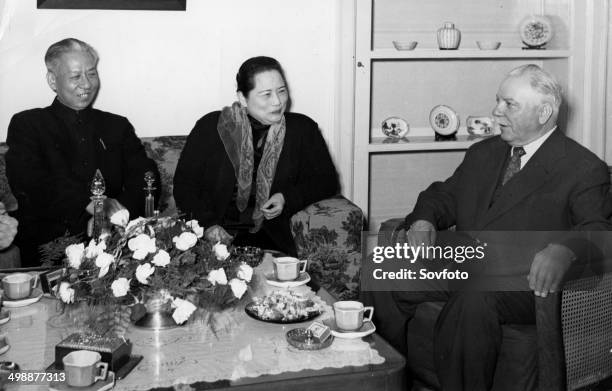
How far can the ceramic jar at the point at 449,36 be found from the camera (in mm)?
4551

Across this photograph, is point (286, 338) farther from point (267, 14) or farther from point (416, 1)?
point (416, 1)

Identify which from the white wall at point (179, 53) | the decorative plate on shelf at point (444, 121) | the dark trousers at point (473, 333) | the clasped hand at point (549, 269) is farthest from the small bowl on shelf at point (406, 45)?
the clasped hand at point (549, 269)

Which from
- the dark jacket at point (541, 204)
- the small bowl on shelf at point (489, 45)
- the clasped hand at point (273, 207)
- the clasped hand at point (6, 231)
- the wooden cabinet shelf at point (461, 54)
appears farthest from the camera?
the small bowl on shelf at point (489, 45)

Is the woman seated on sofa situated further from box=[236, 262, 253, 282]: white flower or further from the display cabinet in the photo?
box=[236, 262, 253, 282]: white flower

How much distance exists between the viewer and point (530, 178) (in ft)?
9.77

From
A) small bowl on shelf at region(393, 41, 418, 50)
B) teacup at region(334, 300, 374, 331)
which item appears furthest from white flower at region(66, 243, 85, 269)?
small bowl on shelf at region(393, 41, 418, 50)

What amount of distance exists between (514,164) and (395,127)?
1625mm

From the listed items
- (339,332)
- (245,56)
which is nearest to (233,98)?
(245,56)

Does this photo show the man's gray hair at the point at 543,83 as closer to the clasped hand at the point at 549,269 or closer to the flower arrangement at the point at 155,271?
the clasped hand at the point at 549,269

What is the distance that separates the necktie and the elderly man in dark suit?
177 centimetres

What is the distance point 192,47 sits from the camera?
4297 mm

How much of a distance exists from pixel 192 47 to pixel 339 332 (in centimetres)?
264

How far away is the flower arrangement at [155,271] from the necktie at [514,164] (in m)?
1.35

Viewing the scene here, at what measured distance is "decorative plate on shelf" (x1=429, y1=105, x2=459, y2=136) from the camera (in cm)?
468
